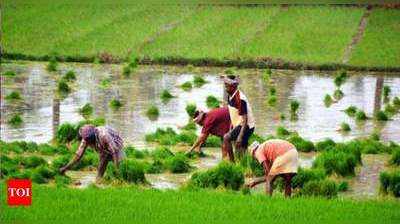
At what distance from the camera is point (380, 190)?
14.1 meters

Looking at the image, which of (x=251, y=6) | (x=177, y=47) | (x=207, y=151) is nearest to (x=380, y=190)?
(x=207, y=151)

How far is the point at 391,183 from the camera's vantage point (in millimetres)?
13820

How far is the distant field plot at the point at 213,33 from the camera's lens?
3434cm

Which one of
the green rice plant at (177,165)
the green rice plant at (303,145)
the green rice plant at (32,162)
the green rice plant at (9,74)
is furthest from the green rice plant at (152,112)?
the green rice plant at (32,162)

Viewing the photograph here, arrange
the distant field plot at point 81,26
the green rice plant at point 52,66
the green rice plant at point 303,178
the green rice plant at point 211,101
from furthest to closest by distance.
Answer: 1. the distant field plot at point 81,26
2. the green rice plant at point 52,66
3. the green rice plant at point 211,101
4. the green rice plant at point 303,178

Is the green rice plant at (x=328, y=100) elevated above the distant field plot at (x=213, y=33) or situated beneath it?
situated beneath

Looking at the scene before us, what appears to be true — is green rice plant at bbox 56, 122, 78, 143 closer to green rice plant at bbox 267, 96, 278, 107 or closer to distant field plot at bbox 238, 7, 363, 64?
green rice plant at bbox 267, 96, 278, 107

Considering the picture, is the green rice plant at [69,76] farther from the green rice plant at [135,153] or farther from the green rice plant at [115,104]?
the green rice plant at [135,153]

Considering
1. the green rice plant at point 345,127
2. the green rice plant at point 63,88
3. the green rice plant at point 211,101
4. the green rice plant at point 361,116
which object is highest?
the green rice plant at point 63,88

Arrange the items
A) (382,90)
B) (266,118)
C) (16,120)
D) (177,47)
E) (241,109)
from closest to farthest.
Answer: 1. (241,109)
2. (16,120)
3. (266,118)
4. (382,90)
5. (177,47)

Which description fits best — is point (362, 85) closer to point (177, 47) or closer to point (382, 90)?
point (382, 90)

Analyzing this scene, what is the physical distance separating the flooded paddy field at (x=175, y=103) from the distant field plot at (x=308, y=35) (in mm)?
2000

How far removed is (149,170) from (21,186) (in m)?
3.95

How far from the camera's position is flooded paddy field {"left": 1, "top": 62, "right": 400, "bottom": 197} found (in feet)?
57.8
